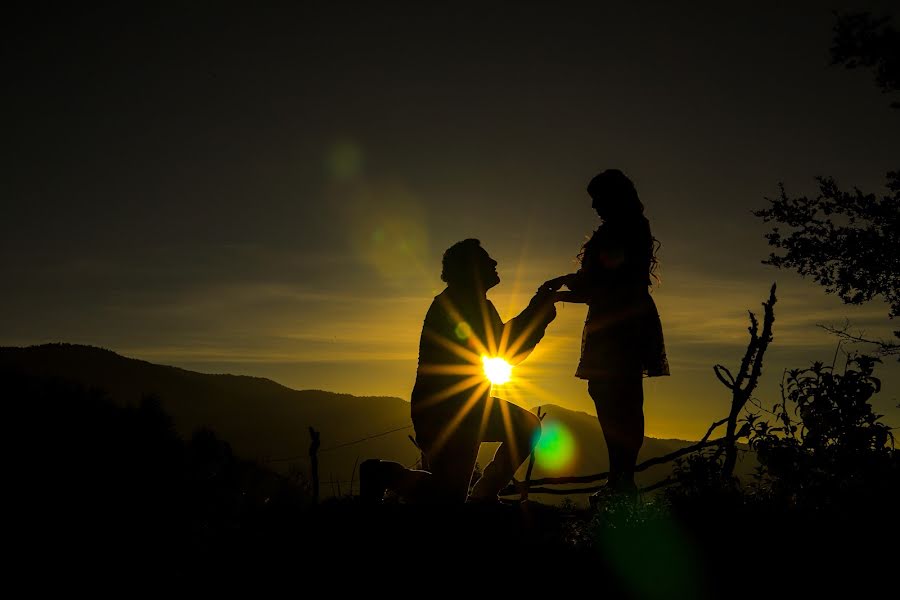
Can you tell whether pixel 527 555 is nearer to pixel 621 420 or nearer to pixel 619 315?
pixel 621 420

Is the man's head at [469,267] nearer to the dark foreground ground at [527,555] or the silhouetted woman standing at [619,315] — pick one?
the silhouetted woman standing at [619,315]

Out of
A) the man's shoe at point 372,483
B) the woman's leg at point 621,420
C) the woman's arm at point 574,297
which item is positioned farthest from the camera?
the woman's arm at point 574,297

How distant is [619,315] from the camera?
240 inches

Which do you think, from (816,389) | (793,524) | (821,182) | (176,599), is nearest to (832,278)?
(821,182)

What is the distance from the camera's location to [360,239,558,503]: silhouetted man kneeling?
17.3 feet

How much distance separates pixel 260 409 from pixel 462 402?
175m

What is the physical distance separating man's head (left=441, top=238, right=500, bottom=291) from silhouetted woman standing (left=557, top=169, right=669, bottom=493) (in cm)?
106

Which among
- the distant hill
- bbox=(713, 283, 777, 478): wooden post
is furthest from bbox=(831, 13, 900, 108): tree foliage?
the distant hill

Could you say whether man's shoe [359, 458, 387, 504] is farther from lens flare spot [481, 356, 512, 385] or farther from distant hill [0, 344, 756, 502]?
distant hill [0, 344, 756, 502]

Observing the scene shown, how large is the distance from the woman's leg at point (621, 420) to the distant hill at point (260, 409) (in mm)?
128586

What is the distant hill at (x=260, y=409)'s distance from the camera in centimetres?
14412

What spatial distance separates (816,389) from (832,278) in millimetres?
6194

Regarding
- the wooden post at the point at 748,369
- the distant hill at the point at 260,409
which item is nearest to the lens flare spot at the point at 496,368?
the wooden post at the point at 748,369

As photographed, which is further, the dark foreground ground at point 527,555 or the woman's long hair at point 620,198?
the woman's long hair at point 620,198
